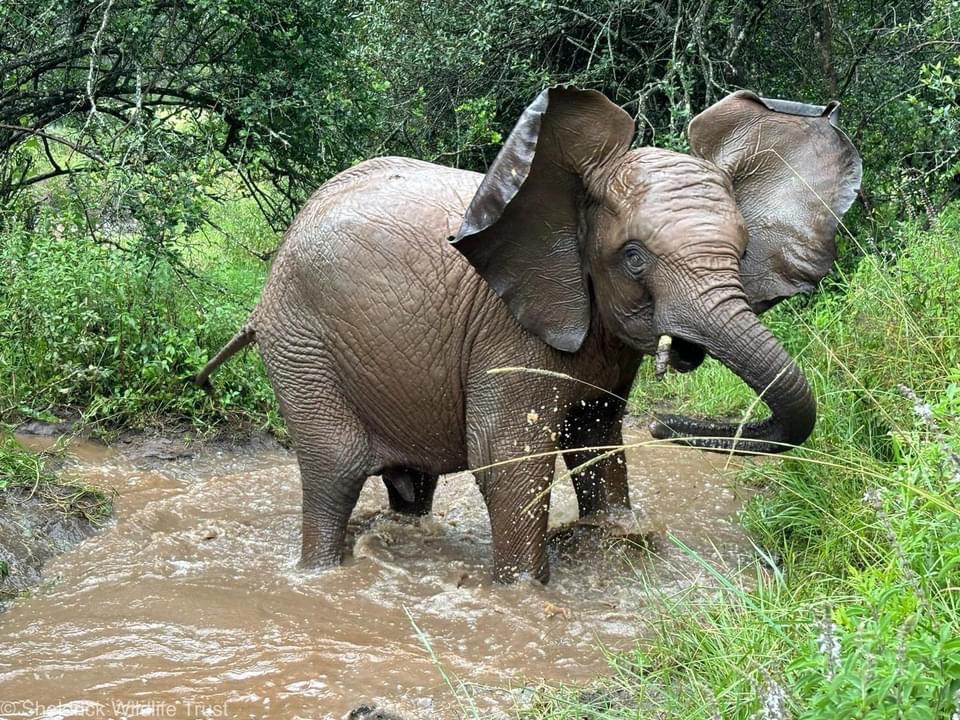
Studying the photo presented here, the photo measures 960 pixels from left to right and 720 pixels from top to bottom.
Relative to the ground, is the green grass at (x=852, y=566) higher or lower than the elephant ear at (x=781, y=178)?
lower

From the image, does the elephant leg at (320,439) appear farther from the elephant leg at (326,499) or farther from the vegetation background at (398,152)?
the vegetation background at (398,152)

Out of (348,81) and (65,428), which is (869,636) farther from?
(348,81)

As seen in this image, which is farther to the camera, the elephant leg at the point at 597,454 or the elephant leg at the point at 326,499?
the elephant leg at the point at 326,499

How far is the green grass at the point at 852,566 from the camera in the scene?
2074 mm

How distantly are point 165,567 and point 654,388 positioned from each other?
416 cm

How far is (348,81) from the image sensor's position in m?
7.64

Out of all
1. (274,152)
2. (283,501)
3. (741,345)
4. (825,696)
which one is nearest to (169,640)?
(283,501)

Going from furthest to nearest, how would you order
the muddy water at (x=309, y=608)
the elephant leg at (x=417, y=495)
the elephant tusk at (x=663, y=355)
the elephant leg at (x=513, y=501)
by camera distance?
the elephant leg at (x=417, y=495) < the elephant leg at (x=513, y=501) < the muddy water at (x=309, y=608) < the elephant tusk at (x=663, y=355)

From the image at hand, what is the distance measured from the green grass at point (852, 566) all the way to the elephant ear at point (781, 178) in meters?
0.28

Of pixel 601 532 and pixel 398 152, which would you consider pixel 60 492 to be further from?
pixel 398 152

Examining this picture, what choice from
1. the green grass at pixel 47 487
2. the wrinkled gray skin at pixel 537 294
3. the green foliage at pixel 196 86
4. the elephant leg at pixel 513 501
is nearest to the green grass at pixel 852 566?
the wrinkled gray skin at pixel 537 294

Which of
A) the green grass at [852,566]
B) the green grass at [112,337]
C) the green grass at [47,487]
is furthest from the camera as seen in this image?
the green grass at [112,337]

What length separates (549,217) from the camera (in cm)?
401

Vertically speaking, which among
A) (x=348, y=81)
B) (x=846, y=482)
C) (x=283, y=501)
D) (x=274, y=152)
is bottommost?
(x=283, y=501)
